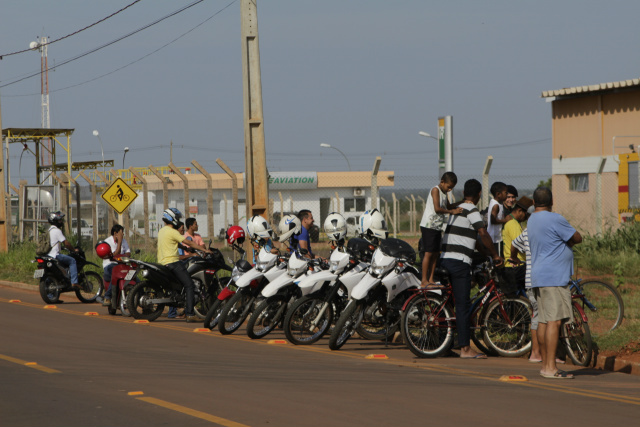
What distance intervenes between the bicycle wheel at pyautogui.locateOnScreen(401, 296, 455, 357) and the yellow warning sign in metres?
12.7

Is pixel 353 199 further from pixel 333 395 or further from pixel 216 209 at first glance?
pixel 333 395

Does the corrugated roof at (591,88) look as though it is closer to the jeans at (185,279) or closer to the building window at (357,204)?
the jeans at (185,279)

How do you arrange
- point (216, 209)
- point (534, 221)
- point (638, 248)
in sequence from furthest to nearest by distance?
1. point (216, 209)
2. point (638, 248)
3. point (534, 221)

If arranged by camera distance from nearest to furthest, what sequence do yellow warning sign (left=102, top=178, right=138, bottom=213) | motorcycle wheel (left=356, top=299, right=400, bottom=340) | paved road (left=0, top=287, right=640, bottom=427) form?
paved road (left=0, top=287, right=640, bottom=427) < motorcycle wheel (left=356, top=299, right=400, bottom=340) < yellow warning sign (left=102, top=178, right=138, bottom=213)

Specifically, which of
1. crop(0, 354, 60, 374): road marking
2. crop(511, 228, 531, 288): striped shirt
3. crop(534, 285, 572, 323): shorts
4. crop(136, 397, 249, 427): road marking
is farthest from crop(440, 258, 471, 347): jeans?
crop(0, 354, 60, 374): road marking

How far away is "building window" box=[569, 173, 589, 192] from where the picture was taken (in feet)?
90.4

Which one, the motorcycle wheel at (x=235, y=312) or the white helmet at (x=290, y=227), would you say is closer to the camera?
the motorcycle wheel at (x=235, y=312)

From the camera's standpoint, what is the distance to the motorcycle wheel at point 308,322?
11.7 metres

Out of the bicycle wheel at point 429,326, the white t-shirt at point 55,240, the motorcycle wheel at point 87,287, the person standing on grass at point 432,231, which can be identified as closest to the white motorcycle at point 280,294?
the person standing on grass at point 432,231

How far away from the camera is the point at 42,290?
18.1 m

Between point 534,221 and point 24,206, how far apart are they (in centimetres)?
2387

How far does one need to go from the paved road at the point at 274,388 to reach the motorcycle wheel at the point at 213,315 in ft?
2.23

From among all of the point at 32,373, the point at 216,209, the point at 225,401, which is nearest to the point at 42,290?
the point at 32,373

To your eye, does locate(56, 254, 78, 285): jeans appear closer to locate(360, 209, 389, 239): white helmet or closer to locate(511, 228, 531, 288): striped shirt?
locate(360, 209, 389, 239): white helmet
